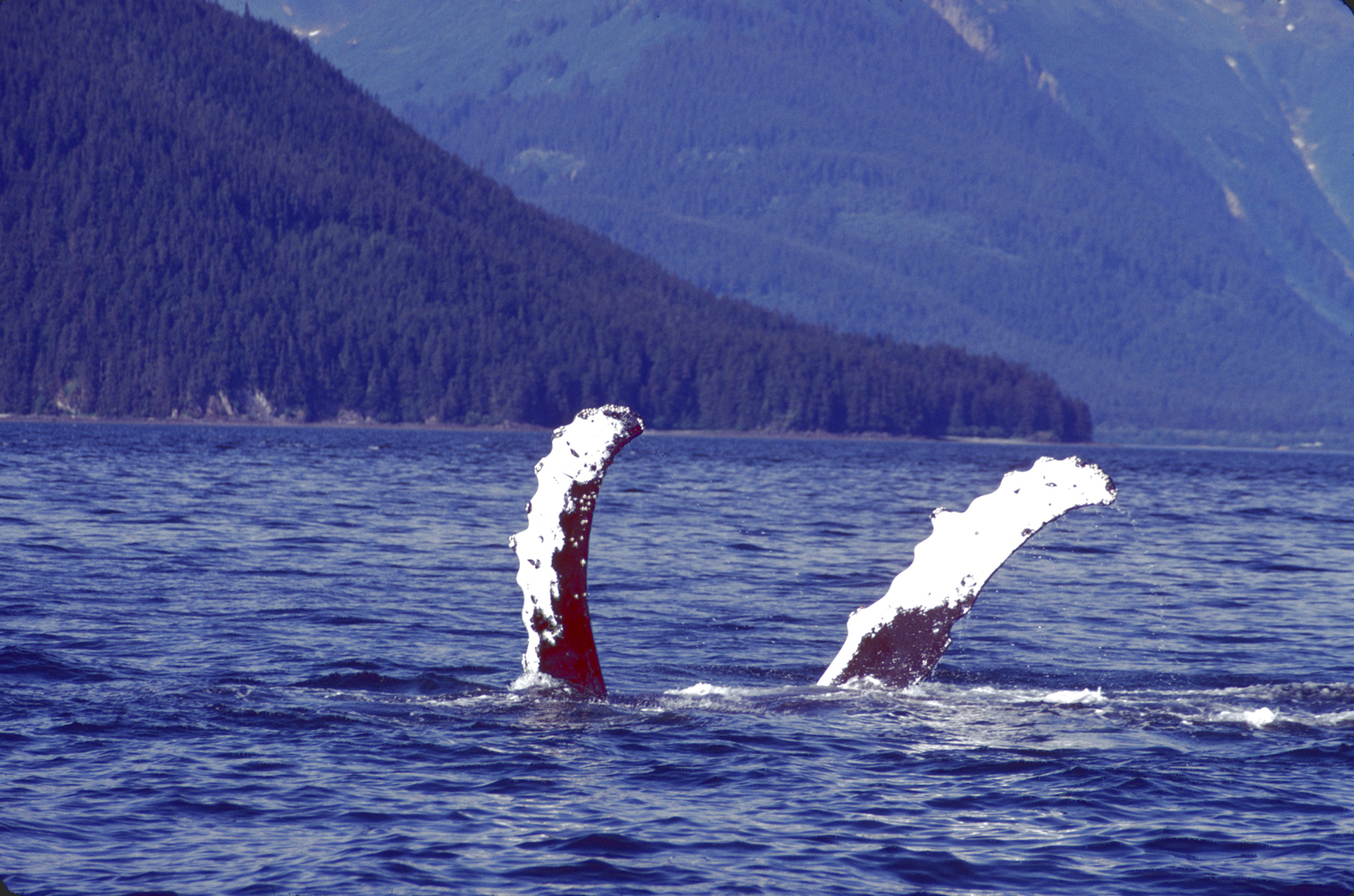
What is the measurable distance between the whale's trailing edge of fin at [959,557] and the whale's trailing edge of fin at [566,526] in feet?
7.93

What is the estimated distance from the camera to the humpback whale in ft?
36.4

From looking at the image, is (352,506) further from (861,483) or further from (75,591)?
(861,483)

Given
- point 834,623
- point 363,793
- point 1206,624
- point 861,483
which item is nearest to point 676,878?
point 363,793

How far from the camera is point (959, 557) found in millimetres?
12188

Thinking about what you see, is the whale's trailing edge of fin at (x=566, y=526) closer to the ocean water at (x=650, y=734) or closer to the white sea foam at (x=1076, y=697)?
the ocean water at (x=650, y=734)

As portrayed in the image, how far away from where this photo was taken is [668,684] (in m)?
16.1

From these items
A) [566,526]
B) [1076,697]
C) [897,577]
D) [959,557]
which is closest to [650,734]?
[897,577]

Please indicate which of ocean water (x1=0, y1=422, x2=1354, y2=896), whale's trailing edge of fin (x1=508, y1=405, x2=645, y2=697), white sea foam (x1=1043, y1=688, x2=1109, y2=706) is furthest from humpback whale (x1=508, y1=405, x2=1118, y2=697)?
white sea foam (x1=1043, y1=688, x2=1109, y2=706)

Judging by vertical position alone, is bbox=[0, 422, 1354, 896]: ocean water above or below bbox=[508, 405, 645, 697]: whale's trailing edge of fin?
below

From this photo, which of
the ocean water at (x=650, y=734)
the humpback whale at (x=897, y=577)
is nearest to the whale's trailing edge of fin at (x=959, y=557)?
the humpback whale at (x=897, y=577)

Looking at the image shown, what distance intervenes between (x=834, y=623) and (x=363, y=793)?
11.3 metres

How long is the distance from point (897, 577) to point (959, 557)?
54 centimetres

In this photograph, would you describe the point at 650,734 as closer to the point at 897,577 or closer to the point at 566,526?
the point at 897,577

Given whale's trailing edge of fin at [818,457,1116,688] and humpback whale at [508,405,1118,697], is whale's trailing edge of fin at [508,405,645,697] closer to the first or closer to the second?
humpback whale at [508,405,1118,697]
